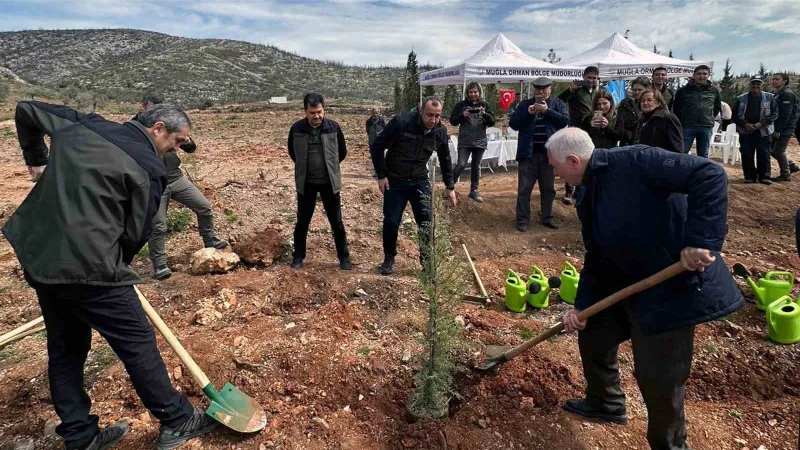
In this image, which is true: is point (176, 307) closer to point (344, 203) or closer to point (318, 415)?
point (318, 415)

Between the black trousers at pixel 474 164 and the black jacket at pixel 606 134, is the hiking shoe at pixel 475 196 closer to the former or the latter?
the black trousers at pixel 474 164

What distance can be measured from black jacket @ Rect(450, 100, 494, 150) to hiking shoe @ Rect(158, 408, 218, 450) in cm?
567

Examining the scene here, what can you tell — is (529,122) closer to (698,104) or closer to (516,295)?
(516,295)

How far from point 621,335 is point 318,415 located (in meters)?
1.92

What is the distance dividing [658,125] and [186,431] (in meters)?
5.51

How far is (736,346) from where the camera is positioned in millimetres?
3758

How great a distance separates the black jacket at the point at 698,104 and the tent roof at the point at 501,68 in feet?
10.5

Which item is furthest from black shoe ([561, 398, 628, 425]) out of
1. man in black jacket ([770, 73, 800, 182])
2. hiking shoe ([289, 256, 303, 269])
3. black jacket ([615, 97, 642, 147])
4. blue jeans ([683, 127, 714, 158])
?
man in black jacket ([770, 73, 800, 182])

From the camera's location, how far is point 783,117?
849cm

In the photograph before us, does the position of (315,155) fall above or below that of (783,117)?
below

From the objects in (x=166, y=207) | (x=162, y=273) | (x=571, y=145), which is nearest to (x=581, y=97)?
(x=571, y=145)

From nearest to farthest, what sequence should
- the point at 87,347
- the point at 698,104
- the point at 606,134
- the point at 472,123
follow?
the point at 87,347
the point at 606,134
the point at 698,104
the point at 472,123

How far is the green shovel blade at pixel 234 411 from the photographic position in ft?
8.76

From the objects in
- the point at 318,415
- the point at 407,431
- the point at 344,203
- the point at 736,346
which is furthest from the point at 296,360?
the point at 344,203
